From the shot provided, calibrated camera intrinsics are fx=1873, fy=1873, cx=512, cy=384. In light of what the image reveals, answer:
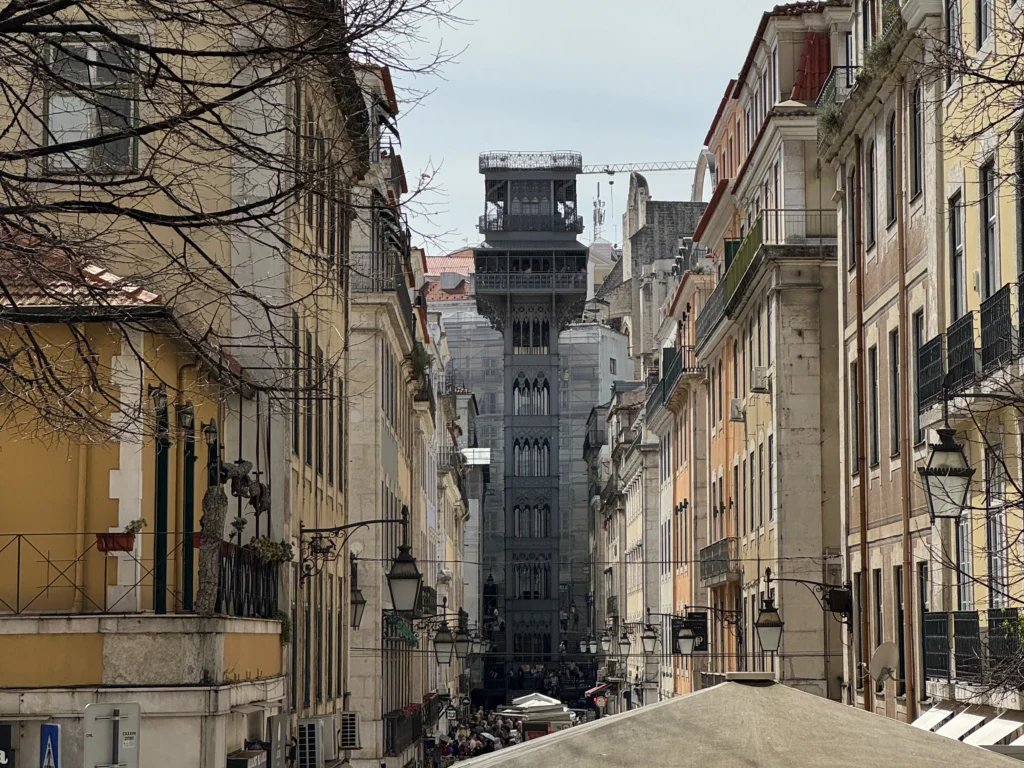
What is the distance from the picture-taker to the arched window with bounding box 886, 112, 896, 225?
23406mm

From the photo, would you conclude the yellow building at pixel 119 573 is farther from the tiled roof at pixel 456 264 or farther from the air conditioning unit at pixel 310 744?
the tiled roof at pixel 456 264

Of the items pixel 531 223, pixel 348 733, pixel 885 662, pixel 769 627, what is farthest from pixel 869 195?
pixel 531 223

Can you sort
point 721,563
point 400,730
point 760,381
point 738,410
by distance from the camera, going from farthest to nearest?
point 400,730, point 721,563, point 738,410, point 760,381

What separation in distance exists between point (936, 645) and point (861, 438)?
611 centimetres

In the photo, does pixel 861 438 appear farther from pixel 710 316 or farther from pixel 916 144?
pixel 710 316

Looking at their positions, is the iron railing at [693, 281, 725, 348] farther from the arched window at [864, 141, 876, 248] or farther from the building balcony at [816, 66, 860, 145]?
the arched window at [864, 141, 876, 248]

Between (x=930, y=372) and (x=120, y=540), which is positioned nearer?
(x=120, y=540)

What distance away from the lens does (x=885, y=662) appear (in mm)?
23141

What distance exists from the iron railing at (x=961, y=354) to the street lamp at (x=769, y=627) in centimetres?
1019

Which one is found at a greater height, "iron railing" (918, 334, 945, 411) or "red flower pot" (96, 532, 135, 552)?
"iron railing" (918, 334, 945, 411)

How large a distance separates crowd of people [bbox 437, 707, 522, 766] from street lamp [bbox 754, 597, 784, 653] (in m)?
17.4

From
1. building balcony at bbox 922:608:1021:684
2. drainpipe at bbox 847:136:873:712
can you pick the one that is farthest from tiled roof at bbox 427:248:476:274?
building balcony at bbox 922:608:1021:684

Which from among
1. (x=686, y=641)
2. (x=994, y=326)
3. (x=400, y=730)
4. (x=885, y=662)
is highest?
(x=994, y=326)

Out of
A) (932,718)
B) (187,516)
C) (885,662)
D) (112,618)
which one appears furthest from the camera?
(885,662)
